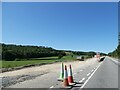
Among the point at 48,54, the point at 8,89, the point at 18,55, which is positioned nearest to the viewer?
the point at 8,89

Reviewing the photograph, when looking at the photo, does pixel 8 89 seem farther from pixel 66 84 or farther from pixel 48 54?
pixel 48 54

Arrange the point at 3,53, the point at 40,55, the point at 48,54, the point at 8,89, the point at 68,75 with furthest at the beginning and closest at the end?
the point at 48,54
the point at 40,55
the point at 3,53
the point at 68,75
the point at 8,89

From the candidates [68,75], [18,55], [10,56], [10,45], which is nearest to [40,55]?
[10,45]

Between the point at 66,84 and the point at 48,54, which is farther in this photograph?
the point at 48,54

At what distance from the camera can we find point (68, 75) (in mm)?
18797

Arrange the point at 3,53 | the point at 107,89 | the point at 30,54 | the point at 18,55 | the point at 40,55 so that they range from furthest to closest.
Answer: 1. the point at 40,55
2. the point at 30,54
3. the point at 18,55
4. the point at 3,53
5. the point at 107,89

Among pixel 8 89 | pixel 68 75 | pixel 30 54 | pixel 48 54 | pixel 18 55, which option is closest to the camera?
pixel 8 89

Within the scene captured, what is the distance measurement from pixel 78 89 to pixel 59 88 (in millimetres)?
991

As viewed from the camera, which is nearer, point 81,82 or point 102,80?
point 81,82

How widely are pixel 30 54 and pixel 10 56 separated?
106ft

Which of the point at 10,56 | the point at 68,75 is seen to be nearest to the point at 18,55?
the point at 10,56

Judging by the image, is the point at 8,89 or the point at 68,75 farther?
the point at 68,75

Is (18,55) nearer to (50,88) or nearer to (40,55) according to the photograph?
(40,55)

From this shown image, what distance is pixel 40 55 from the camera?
534 ft
